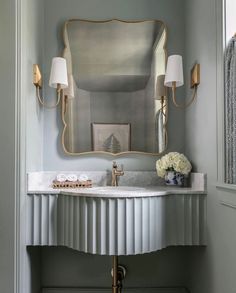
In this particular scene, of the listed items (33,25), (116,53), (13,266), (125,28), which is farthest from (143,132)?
(13,266)

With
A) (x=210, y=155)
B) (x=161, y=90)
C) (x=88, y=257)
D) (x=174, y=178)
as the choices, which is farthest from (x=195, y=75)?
(x=88, y=257)

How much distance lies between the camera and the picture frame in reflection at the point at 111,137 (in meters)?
2.18

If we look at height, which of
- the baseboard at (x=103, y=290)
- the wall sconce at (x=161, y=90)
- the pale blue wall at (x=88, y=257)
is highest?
the wall sconce at (x=161, y=90)

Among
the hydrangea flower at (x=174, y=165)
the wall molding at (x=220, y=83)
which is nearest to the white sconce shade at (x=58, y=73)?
the hydrangea flower at (x=174, y=165)

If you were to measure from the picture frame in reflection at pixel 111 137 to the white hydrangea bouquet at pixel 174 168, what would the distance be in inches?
12.3

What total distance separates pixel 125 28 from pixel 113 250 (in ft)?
4.97

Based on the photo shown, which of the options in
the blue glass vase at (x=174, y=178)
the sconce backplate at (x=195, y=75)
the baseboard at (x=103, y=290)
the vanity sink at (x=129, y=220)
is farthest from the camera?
the baseboard at (x=103, y=290)

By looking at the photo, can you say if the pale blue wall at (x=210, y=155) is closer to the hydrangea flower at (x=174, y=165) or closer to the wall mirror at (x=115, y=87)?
the hydrangea flower at (x=174, y=165)

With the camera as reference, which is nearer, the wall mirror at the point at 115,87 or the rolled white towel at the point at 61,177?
the rolled white towel at the point at 61,177

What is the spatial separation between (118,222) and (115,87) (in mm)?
1006

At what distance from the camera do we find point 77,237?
167cm

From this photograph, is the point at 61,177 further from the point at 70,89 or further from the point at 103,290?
the point at 103,290

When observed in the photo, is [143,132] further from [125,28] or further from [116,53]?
[125,28]

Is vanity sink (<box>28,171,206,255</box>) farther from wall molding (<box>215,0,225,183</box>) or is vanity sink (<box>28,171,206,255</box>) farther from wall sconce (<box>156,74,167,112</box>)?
wall sconce (<box>156,74,167,112</box>)
